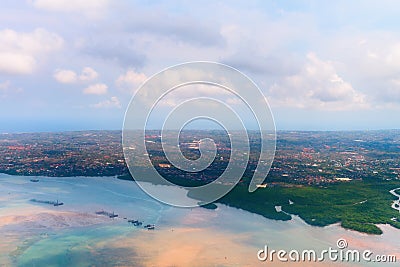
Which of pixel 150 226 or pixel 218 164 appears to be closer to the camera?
pixel 150 226

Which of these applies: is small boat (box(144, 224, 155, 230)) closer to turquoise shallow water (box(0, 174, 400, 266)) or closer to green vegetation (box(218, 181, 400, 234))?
turquoise shallow water (box(0, 174, 400, 266))

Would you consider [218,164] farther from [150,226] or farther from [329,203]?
[150,226]

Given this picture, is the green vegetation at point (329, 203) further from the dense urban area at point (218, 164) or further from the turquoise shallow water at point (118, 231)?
the dense urban area at point (218, 164)

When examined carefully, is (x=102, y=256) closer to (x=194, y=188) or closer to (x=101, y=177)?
(x=194, y=188)

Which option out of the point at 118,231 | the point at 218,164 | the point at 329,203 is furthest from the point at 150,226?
the point at 218,164

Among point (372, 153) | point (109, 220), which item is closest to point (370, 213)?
point (109, 220)
